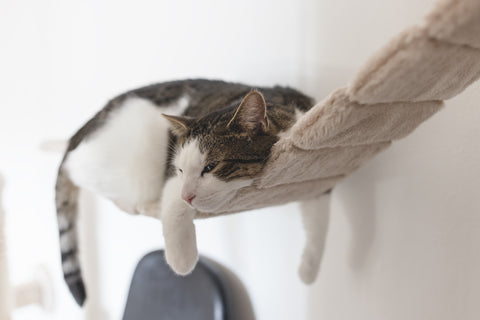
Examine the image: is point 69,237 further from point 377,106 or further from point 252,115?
point 377,106

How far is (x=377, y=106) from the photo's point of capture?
48 cm

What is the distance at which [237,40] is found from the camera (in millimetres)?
1077

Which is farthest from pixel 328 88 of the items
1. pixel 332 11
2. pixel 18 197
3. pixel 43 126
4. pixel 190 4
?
pixel 18 197

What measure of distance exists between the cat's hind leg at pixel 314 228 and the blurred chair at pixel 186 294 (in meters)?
0.37

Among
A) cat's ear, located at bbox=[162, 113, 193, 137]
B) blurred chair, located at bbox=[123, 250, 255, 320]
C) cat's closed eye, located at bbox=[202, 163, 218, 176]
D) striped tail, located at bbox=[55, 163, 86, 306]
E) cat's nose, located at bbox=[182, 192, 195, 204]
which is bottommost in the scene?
blurred chair, located at bbox=[123, 250, 255, 320]

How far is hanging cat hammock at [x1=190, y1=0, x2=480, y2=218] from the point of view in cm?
35

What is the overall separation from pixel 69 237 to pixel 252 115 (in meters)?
0.69

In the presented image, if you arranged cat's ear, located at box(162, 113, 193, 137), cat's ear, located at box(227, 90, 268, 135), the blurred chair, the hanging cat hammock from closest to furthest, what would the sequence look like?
the hanging cat hammock
cat's ear, located at box(227, 90, 268, 135)
cat's ear, located at box(162, 113, 193, 137)
the blurred chair

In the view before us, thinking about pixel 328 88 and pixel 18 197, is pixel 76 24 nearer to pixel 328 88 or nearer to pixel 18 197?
pixel 18 197

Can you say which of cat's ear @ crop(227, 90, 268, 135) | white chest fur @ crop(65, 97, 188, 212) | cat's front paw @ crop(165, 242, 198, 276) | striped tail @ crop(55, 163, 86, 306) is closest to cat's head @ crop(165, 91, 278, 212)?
cat's ear @ crop(227, 90, 268, 135)

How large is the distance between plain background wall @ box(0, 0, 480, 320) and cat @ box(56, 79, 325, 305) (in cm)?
12

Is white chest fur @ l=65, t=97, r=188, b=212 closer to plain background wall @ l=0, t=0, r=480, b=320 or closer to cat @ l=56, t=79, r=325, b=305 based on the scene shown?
cat @ l=56, t=79, r=325, b=305

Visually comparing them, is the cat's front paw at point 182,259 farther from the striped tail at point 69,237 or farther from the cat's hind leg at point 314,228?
the striped tail at point 69,237

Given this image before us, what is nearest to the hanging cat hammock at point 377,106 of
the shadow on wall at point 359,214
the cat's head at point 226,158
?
the cat's head at point 226,158
